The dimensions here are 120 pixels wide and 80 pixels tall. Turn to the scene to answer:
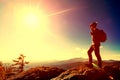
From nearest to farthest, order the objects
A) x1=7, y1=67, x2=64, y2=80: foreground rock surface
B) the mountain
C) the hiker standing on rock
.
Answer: the mountain, the hiker standing on rock, x1=7, y1=67, x2=64, y2=80: foreground rock surface

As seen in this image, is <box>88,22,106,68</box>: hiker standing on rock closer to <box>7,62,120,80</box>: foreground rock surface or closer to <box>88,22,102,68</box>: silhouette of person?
<box>88,22,102,68</box>: silhouette of person

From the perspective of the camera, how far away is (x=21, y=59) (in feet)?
190

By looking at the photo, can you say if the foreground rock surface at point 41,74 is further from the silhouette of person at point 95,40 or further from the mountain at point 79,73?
the silhouette of person at point 95,40

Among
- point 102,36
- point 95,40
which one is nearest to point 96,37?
point 95,40

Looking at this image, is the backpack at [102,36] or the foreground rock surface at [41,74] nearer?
the backpack at [102,36]

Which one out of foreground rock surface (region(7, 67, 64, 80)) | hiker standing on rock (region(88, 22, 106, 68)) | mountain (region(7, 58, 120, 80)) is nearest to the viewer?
mountain (region(7, 58, 120, 80))

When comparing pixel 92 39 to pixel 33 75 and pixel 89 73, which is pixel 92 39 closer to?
pixel 89 73

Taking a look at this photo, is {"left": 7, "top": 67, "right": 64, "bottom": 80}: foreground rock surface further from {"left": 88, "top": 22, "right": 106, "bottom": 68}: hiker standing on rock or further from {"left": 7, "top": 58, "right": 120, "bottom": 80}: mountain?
{"left": 88, "top": 22, "right": 106, "bottom": 68}: hiker standing on rock

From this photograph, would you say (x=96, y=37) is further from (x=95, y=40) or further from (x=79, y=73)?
(x=79, y=73)

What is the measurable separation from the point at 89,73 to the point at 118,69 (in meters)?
4.58

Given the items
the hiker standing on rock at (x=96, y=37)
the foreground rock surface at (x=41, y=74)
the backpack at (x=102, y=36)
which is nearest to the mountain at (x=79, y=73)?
the foreground rock surface at (x=41, y=74)

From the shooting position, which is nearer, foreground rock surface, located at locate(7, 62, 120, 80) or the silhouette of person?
foreground rock surface, located at locate(7, 62, 120, 80)

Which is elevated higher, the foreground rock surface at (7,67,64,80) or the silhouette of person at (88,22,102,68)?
the silhouette of person at (88,22,102,68)

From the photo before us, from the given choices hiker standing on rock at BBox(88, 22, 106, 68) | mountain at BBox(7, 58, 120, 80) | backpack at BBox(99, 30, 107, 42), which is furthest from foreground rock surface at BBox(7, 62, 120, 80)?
backpack at BBox(99, 30, 107, 42)
